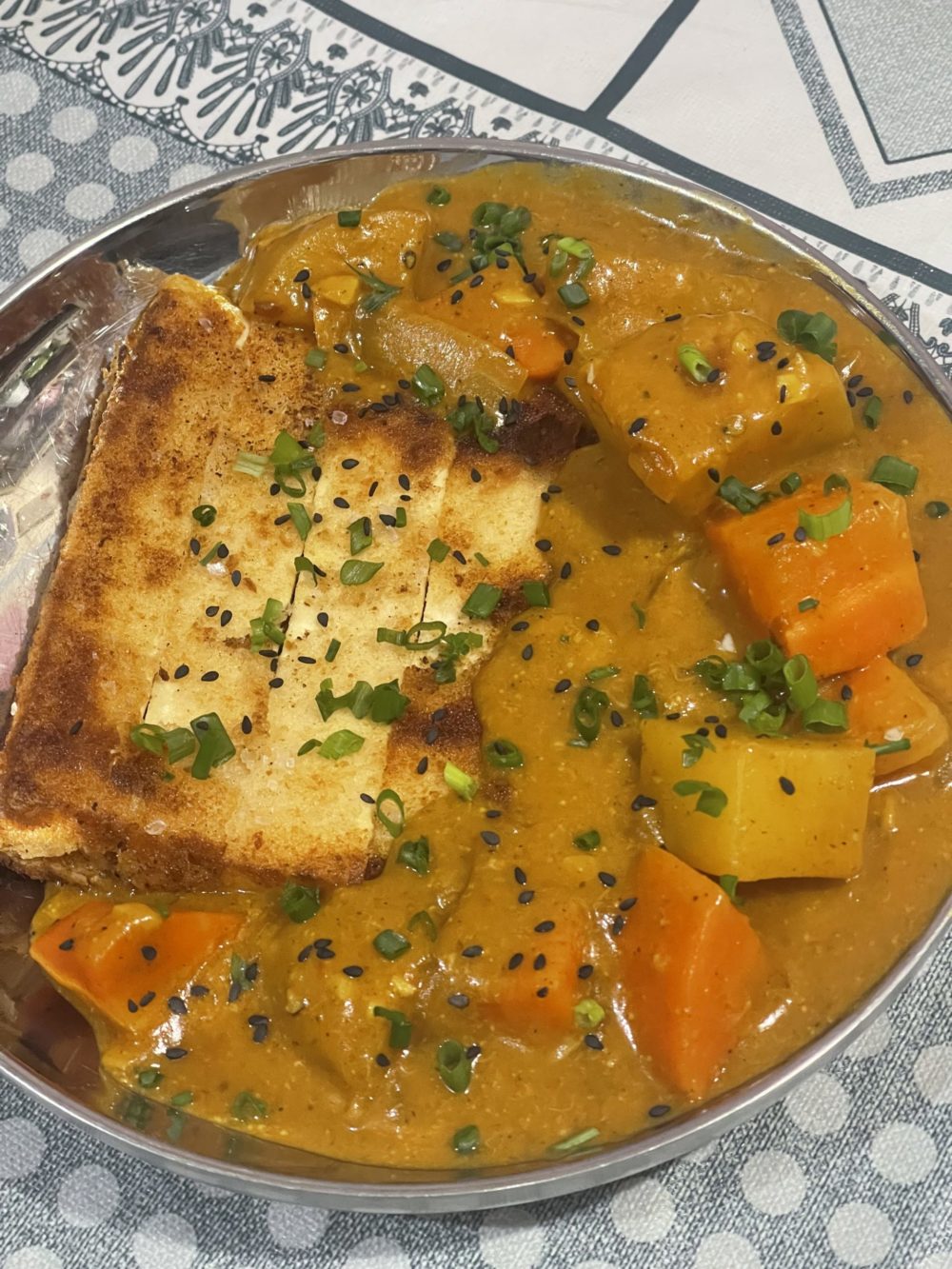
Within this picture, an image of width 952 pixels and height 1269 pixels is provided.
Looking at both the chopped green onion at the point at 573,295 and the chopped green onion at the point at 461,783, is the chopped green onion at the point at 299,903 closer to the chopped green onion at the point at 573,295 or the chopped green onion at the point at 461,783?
the chopped green onion at the point at 461,783

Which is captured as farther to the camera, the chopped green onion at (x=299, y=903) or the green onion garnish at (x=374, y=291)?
the green onion garnish at (x=374, y=291)

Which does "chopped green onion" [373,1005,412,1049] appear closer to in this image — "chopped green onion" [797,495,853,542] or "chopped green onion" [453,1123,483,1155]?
"chopped green onion" [453,1123,483,1155]

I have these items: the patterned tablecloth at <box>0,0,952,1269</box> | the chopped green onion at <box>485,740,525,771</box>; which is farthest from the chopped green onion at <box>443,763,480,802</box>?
the patterned tablecloth at <box>0,0,952,1269</box>

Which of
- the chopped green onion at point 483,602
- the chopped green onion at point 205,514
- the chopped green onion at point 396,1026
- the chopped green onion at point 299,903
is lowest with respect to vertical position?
the chopped green onion at point 396,1026

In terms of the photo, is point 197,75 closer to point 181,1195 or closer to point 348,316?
point 348,316

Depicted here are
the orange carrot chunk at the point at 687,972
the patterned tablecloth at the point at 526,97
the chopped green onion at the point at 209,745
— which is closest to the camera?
the orange carrot chunk at the point at 687,972

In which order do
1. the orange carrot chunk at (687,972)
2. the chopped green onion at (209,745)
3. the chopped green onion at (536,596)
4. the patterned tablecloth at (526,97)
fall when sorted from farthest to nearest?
1. the patterned tablecloth at (526,97)
2. the chopped green onion at (536,596)
3. the chopped green onion at (209,745)
4. the orange carrot chunk at (687,972)

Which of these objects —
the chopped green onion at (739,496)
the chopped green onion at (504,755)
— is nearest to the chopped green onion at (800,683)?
the chopped green onion at (739,496)
